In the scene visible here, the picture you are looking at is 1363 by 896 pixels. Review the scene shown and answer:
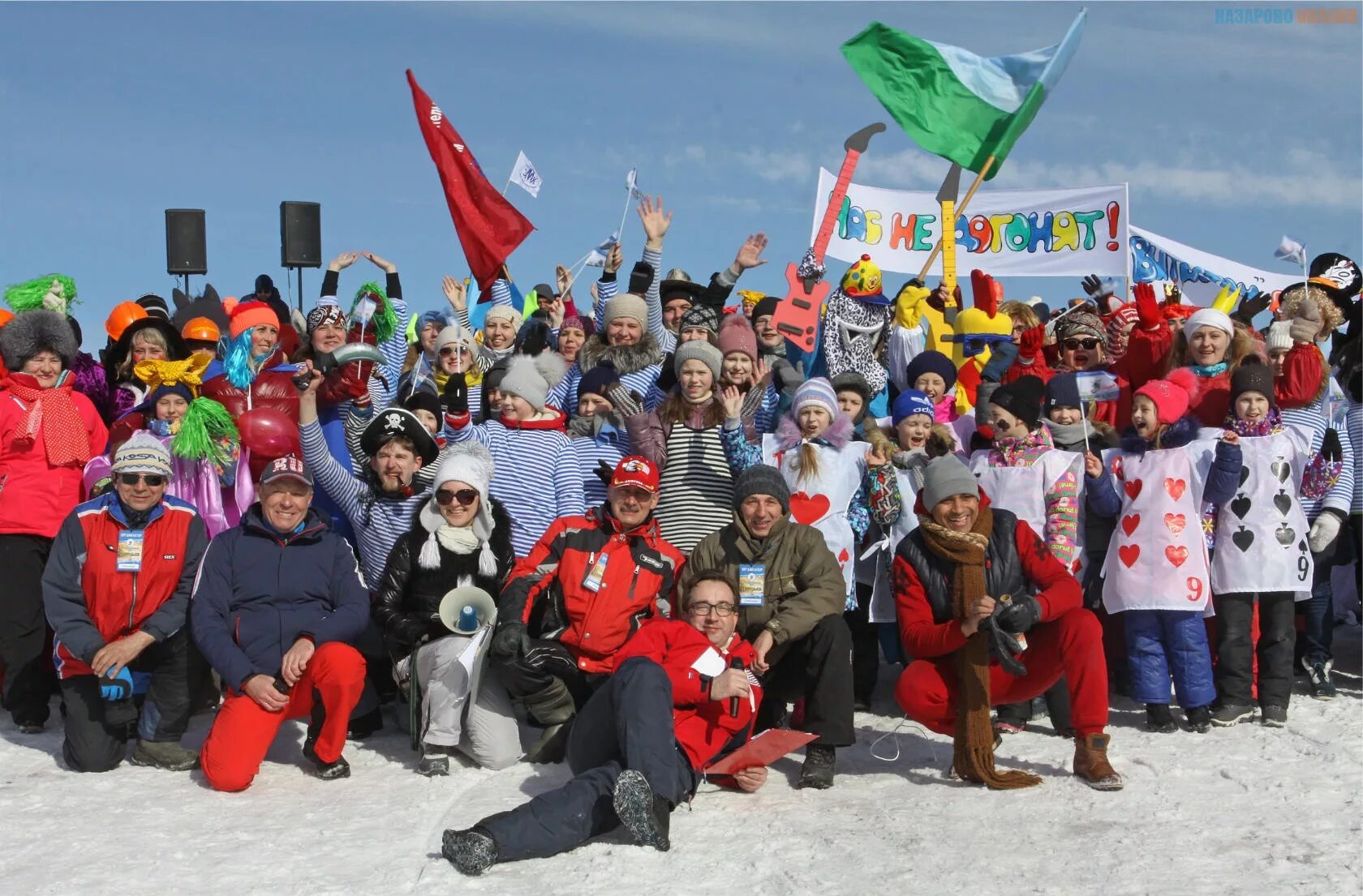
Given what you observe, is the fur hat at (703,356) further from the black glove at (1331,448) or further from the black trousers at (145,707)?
the black glove at (1331,448)

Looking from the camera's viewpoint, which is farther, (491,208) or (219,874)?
(491,208)

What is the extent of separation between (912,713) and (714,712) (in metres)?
0.99

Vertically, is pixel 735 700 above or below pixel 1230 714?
above

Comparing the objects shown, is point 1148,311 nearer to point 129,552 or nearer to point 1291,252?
point 1291,252

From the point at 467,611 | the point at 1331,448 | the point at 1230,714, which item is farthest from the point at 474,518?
the point at 1331,448

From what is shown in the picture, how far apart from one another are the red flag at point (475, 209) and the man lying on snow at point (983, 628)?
4.76 metres

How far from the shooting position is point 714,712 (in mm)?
5863

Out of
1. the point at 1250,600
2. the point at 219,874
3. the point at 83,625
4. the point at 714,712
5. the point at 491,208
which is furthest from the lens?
the point at 491,208

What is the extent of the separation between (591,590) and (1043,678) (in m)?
2.10

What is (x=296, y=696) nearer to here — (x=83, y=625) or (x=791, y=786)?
(x=83, y=625)

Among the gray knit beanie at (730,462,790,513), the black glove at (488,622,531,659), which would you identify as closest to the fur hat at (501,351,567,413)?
the gray knit beanie at (730,462,790,513)

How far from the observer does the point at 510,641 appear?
20.2 feet

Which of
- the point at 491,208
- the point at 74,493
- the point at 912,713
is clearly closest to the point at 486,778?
the point at 912,713

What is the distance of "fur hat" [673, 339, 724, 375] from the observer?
23.6ft
